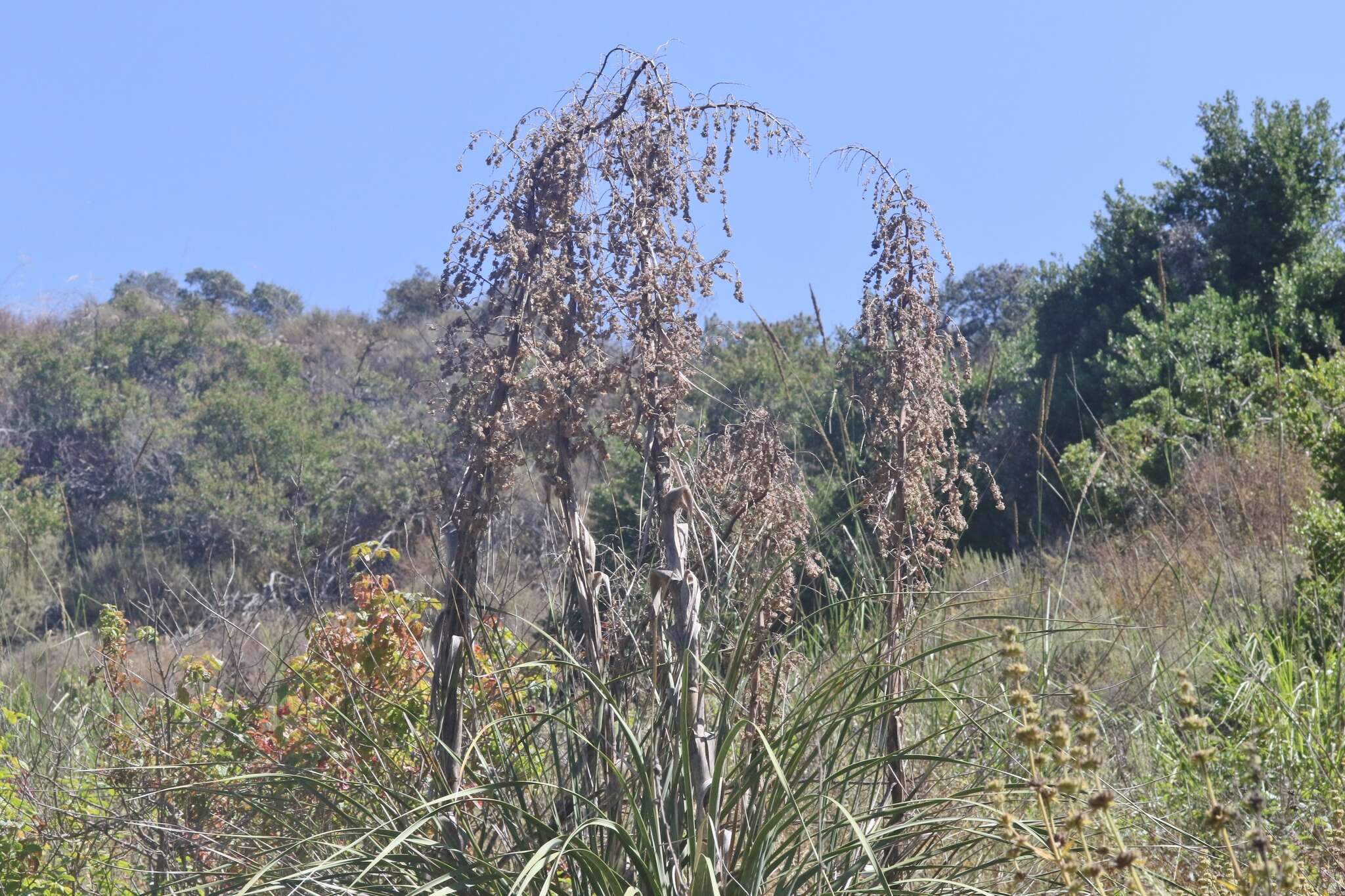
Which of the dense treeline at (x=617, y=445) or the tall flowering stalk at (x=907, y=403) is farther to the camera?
the dense treeline at (x=617, y=445)

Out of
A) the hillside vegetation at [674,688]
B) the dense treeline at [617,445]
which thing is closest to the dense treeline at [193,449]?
the dense treeline at [617,445]

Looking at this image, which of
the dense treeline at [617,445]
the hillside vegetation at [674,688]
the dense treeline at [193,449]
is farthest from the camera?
the dense treeline at [193,449]

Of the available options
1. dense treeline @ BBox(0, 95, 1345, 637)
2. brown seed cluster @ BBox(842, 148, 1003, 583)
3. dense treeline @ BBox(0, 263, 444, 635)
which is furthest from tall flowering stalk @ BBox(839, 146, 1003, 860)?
dense treeline @ BBox(0, 263, 444, 635)

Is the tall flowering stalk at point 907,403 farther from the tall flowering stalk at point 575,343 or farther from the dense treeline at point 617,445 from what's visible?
the dense treeline at point 617,445

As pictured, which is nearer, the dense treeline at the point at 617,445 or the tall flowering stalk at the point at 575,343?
the tall flowering stalk at the point at 575,343

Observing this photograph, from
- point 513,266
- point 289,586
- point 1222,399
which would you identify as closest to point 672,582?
point 513,266

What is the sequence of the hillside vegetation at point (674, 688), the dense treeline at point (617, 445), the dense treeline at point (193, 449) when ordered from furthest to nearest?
the dense treeline at point (193, 449) → the dense treeline at point (617, 445) → the hillside vegetation at point (674, 688)

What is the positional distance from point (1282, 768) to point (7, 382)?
21.4 m

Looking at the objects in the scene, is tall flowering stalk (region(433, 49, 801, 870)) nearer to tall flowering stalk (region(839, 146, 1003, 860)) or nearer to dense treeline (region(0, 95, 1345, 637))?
tall flowering stalk (region(839, 146, 1003, 860))

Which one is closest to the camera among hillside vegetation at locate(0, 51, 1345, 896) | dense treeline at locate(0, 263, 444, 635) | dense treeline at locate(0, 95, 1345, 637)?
hillside vegetation at locate(0, 51, 1345, 896)

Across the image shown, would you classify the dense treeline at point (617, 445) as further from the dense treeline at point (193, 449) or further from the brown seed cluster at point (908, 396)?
the brown seed cluster at point (908, 396)

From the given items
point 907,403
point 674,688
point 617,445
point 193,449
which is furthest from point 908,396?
point 193,449

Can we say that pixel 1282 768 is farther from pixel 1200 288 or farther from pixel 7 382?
pixel 7 382

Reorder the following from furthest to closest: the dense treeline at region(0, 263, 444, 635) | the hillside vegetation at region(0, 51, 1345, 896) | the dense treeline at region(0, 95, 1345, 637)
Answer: the dense treeline at region(0, 263, 444, 635), the dense treeline at region(0, 95, 1345, 637), the hillside vegetation at region(0, 51, 1345, 896)
